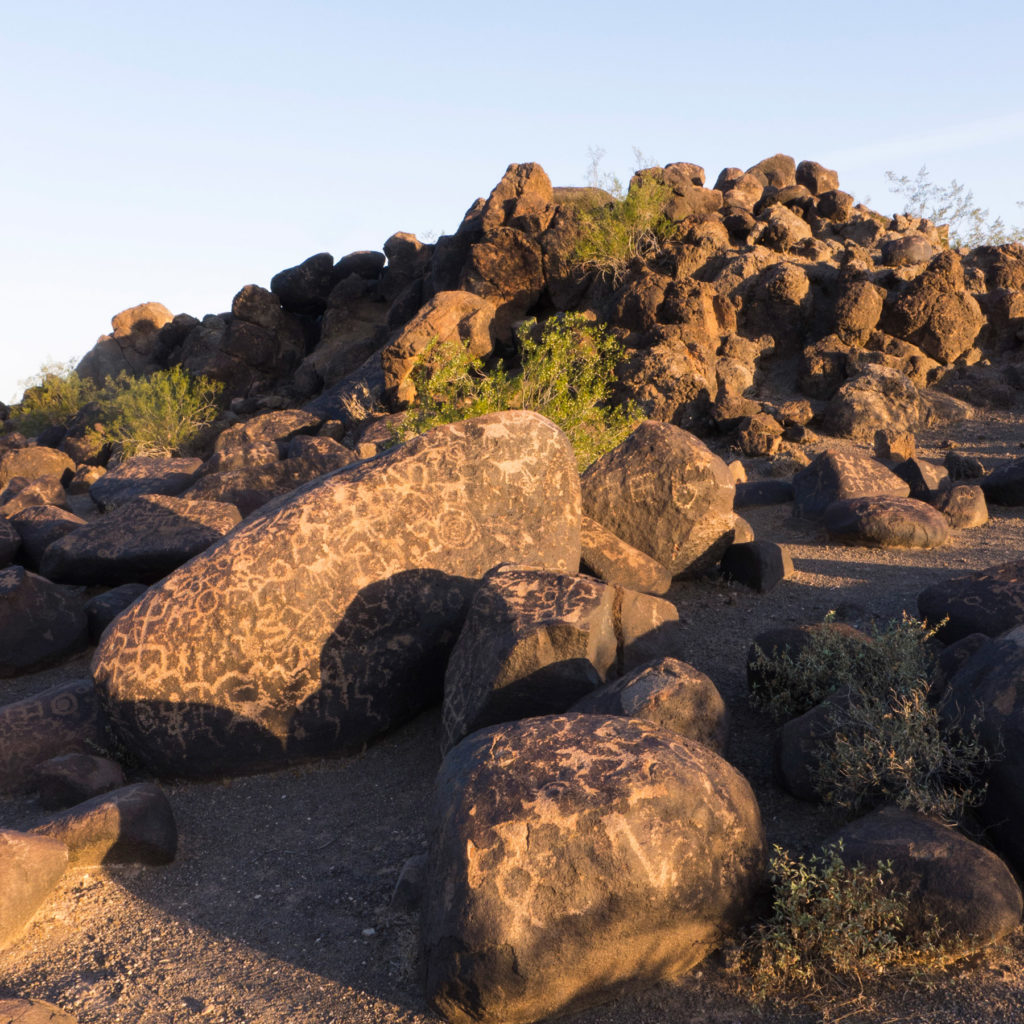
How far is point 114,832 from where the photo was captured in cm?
443

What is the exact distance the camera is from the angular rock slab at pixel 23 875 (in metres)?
3.94

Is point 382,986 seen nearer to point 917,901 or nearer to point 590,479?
point 917,901

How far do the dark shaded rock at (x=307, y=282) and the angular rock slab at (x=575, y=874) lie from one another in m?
24.2

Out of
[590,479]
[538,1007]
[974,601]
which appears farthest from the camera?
[590,479]

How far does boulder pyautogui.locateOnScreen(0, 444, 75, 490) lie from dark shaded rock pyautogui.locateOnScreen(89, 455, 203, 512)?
3.82 metres

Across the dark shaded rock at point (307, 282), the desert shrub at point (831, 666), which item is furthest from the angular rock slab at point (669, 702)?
the dark shaded rock at point (307, 282)

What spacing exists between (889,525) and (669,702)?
531cm

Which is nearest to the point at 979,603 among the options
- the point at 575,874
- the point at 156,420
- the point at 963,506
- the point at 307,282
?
the point at 575,874

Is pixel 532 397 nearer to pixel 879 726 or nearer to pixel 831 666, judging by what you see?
pixel 831 666

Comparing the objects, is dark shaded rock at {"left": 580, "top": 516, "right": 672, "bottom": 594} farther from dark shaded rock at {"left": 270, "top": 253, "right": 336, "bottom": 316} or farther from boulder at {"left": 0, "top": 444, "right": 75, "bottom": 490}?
dark shaded rock at {"left": 270, "top": 253, "right": 336, "bottom": 316}

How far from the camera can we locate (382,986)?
355 centimetres

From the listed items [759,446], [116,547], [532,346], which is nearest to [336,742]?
[116,547]

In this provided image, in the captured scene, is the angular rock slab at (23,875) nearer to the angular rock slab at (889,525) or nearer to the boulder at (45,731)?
the boulder at (45,731)

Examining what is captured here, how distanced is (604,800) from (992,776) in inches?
70.1
